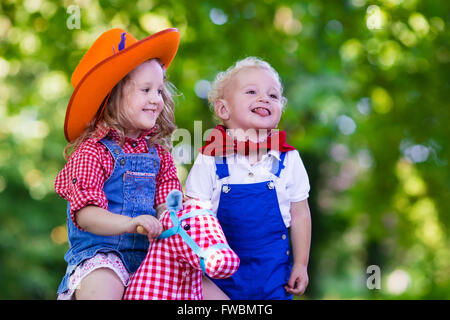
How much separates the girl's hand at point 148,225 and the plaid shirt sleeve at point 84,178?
0.17 m

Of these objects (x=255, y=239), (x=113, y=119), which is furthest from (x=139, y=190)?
(x=255, y=239)

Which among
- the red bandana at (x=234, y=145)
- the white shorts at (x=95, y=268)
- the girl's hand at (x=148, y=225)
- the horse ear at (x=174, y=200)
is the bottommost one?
the white shorts at (x=95, y=268)

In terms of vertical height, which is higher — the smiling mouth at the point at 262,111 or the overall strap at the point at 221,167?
the smiling mouth at the point at 262,111

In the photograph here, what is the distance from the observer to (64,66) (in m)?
5.46

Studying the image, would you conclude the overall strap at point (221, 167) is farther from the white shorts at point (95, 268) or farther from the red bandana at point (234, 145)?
the white shorts at point (95, 268)

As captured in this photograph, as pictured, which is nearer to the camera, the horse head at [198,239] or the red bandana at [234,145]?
the horse head at [198,239]

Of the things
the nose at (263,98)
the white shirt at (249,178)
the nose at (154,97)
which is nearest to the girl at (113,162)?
the nose at (154,97)

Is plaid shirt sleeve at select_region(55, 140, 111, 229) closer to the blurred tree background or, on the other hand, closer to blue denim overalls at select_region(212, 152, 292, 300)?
blue denim overalls at select_region(212, 152, 292, 300)

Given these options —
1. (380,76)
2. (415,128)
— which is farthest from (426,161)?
(380,76)

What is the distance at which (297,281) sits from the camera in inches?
91.4

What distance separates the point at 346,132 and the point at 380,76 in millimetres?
1111

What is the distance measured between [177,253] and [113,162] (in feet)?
1.69

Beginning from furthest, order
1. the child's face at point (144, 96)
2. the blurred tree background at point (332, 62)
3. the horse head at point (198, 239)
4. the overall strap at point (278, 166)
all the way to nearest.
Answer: the blurred tree background at point (332, 62)
the overall strap at point (278, 166)
the child's face at point (144, 96)
the horse head at point (198, 239)

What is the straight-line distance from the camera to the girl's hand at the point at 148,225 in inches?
73.0
